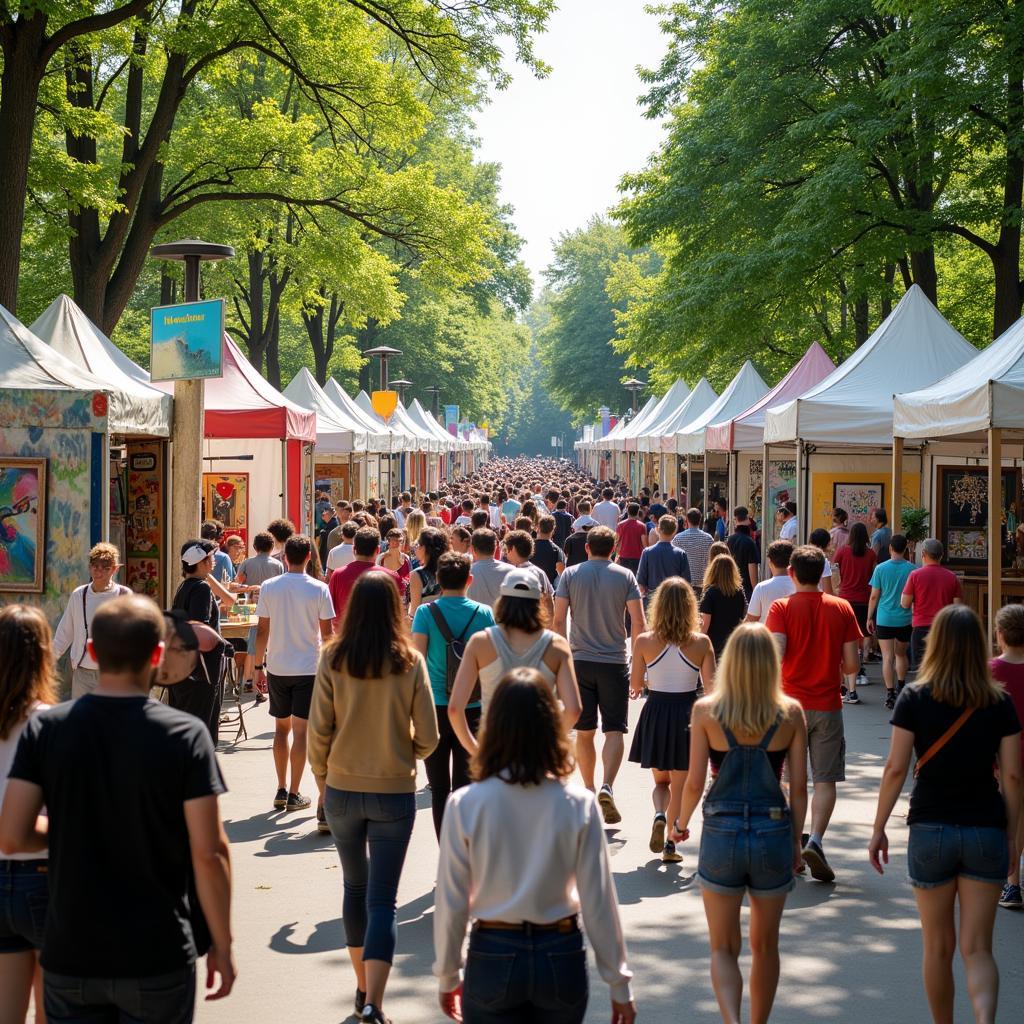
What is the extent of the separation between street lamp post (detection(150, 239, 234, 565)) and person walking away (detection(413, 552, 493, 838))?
258 inches

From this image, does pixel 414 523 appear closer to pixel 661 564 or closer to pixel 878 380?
pixel 661 564

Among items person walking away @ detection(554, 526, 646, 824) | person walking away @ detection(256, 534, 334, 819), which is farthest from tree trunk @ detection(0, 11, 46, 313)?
person walking away @ detection(554, 526, 646, 824)

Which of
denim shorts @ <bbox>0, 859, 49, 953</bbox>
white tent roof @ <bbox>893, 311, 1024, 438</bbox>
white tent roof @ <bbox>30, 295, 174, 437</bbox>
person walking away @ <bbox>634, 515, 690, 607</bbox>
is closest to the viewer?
denim shorts @ <bbox>0, 859, 49, 953</bbox>

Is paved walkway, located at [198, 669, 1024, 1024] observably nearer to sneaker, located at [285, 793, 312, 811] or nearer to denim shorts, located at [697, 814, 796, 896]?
sneaker, located at [285, 793, 312, 811]

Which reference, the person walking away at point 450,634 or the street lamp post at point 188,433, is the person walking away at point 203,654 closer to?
the person walking away at point 450,634

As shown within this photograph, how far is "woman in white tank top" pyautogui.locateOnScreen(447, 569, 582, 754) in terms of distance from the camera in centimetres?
618

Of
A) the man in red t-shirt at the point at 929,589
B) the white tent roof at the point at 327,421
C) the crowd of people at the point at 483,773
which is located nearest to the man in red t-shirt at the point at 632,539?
the man in red t-shirt at the point at 929,589

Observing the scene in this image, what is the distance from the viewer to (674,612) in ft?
26.2

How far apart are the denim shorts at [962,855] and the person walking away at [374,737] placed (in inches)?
76.4

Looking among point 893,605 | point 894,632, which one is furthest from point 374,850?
point 894,632

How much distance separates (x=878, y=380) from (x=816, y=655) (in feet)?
33.2

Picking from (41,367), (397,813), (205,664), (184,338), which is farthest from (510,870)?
(184,338)

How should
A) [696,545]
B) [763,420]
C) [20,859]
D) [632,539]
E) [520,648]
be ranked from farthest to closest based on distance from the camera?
1. [763,420]
2. [632,539]
3. [696,545]
4. [520,648]
5. [20,859]

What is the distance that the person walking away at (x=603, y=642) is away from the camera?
28.4 feet
